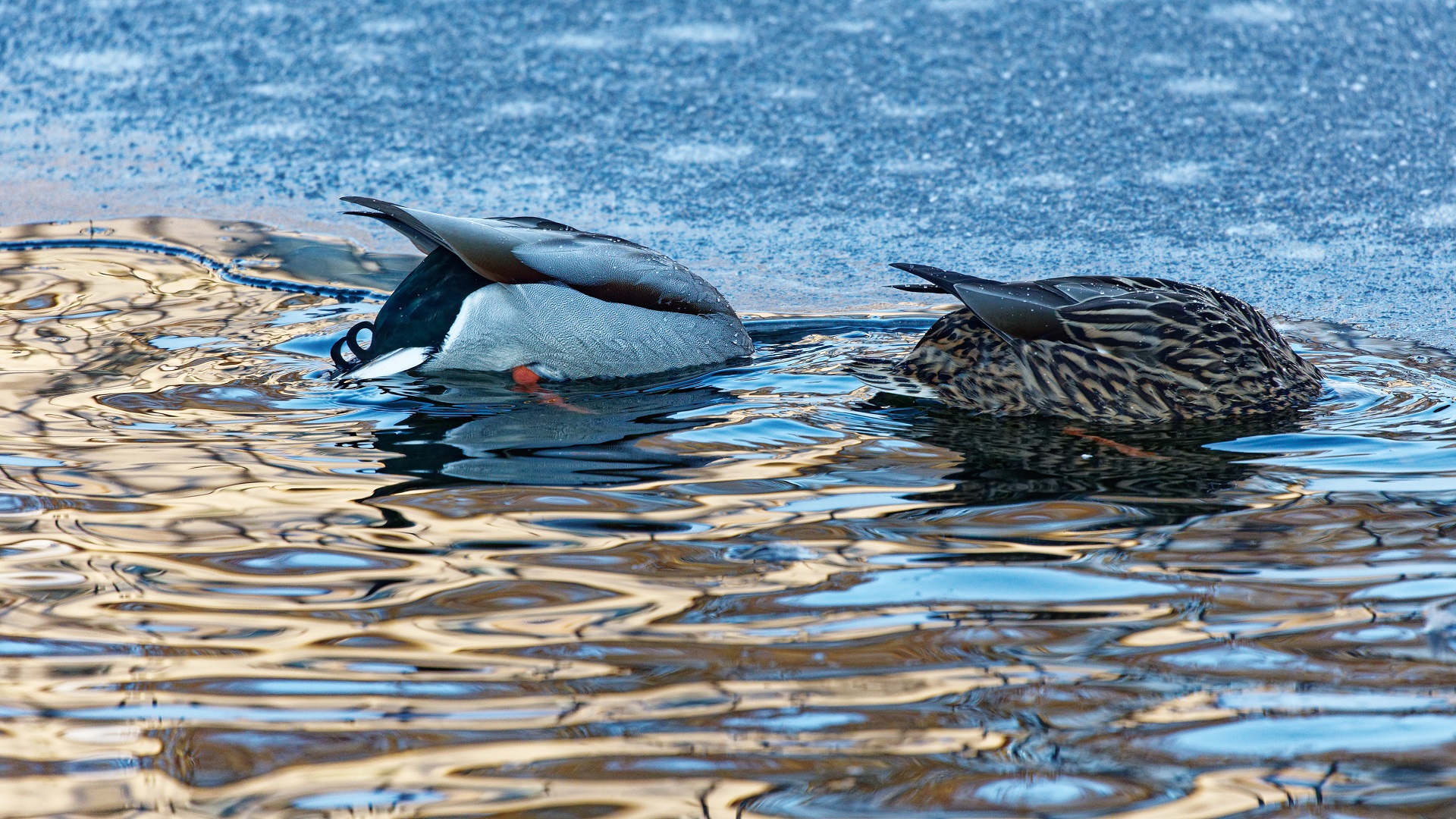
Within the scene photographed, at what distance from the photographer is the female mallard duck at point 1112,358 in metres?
4.26

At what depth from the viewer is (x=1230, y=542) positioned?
3.22m

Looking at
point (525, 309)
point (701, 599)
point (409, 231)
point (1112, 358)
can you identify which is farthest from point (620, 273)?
point (701, 599)

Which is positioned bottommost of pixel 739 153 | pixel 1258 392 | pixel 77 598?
pixel 77 598

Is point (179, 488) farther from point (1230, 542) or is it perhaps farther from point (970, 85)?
point (970, 85)

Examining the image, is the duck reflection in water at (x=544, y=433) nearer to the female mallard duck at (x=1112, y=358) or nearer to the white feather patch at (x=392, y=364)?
the white feather patch at (x=392, y=364)

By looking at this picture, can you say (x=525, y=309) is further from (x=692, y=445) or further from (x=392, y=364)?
(x=692, y=445)

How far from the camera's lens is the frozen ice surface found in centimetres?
585

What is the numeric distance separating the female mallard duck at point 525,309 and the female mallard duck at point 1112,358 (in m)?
0.89

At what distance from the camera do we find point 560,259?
4.59 meters

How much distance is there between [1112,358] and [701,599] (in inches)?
74.9

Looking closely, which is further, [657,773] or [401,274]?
[401,274]

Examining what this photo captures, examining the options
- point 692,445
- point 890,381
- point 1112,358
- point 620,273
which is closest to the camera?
point 692,445

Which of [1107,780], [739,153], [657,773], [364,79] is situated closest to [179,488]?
[657,773]

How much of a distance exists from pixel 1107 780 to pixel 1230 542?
1123 millimetres
